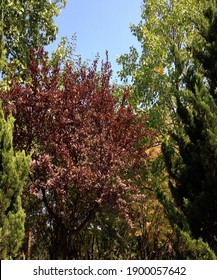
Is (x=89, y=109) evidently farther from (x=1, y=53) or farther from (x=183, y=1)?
(x=183, y=1)

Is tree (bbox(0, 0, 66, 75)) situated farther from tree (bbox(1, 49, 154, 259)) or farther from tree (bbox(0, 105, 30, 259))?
tree (bbox(0, 105, 30, 259))

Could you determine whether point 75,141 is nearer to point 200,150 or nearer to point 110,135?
point 110,135

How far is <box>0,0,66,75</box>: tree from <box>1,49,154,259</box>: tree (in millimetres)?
2488

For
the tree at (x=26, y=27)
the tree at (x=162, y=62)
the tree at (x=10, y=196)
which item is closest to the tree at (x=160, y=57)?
the tree at (x=162, y=62)

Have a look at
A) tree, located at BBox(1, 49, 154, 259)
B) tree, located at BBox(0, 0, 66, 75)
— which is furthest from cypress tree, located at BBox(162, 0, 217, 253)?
tree, located at BBox(0, 0, 66, 75)

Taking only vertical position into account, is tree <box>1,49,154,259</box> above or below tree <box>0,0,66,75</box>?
below

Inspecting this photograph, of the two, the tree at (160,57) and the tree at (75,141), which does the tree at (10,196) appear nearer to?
the tree at (75,141)

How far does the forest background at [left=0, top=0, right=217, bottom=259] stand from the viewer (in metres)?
7.93

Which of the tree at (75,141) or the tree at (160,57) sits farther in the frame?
the tree at (160,57)

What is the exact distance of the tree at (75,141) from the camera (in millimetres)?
10148

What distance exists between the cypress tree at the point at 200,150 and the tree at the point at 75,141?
2.26 metres

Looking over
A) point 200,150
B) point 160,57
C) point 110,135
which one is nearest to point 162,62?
point 160,57

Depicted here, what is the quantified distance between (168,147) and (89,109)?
130 inches
